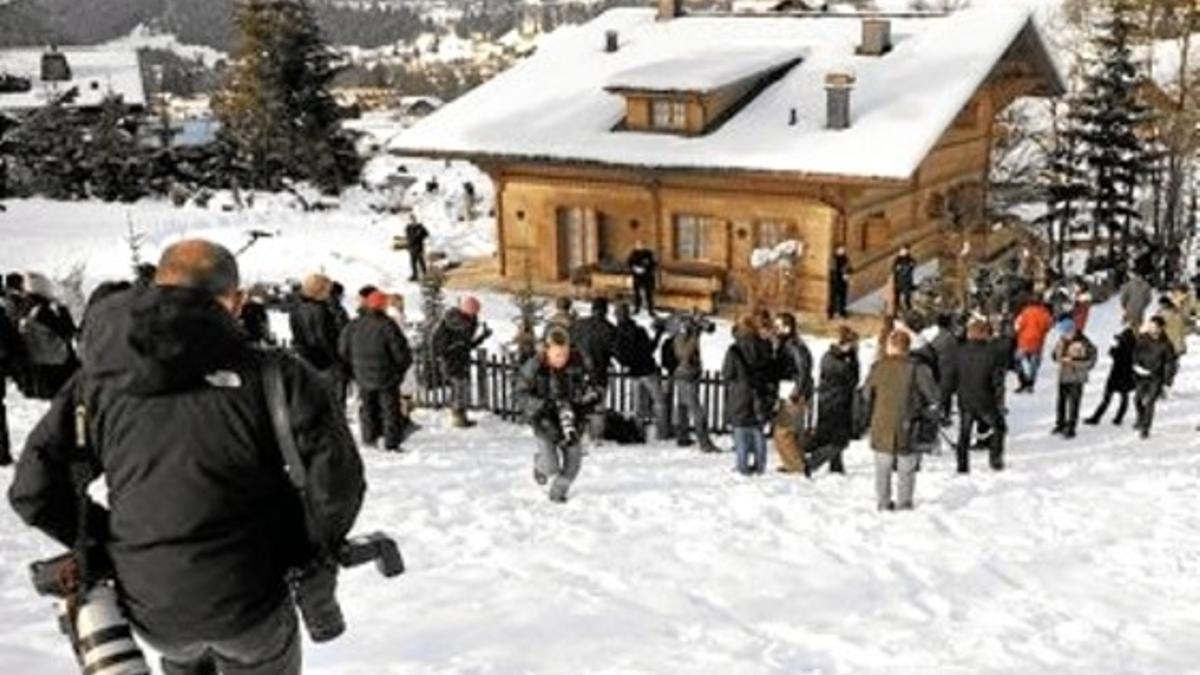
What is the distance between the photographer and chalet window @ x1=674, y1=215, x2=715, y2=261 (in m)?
26.3

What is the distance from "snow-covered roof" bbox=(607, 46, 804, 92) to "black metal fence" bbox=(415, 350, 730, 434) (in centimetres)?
1116

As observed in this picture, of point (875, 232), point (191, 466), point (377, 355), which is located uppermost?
point (191, 466)

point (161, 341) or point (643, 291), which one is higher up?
point (161, 341)

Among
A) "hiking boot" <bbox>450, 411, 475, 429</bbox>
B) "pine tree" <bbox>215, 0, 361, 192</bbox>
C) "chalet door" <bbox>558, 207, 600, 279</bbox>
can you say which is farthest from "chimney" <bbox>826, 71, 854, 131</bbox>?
"pine tree" <bbox>215, 0, 361, 192</bbox>

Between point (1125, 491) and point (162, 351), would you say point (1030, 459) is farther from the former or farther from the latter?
point (162, 351)

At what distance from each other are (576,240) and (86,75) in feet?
258

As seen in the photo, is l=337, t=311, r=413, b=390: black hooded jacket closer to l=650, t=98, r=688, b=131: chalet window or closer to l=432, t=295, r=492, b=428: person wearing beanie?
l=432, t=295, r=492, b=428: person wearing beanie

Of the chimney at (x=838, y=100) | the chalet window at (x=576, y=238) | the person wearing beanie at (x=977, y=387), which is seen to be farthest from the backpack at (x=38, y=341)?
the chimney at (x=838, y=100)

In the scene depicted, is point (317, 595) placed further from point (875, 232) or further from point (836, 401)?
point (875, 232)

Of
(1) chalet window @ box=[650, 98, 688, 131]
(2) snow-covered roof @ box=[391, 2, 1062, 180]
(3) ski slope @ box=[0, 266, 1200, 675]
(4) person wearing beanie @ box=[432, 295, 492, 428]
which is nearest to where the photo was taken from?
(3) ski slope @ box=[0, 266, 1200, 675]

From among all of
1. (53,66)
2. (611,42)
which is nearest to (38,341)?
(611,42)

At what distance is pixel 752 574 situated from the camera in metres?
8.62

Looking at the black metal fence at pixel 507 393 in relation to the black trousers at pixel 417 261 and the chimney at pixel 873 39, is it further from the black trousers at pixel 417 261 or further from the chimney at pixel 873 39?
the chimney at pixel 873 39

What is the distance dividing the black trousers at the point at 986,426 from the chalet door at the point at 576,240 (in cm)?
1539
